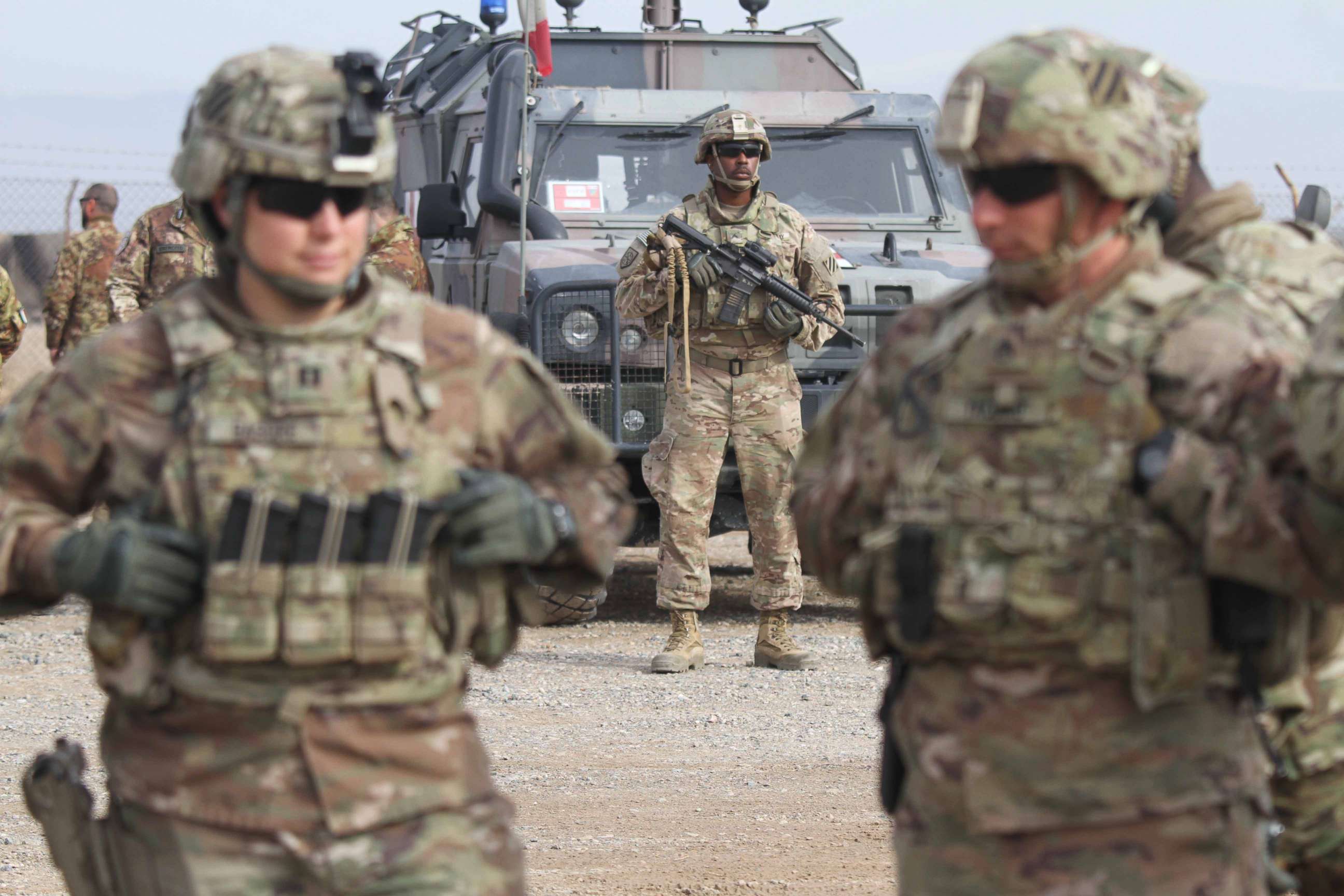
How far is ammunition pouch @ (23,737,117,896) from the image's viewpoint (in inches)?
112

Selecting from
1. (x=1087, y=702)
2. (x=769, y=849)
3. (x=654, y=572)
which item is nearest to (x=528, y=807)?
(x=769, y=849)

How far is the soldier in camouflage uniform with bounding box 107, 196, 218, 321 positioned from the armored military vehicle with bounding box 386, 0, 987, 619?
91 cm

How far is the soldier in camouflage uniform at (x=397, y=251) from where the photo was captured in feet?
26.1

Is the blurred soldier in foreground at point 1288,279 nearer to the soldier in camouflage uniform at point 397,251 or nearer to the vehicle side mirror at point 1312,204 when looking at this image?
the vehicle side mirror at point 1312,204

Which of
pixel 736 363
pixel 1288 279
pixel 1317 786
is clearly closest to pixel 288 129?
pixel 1288 279

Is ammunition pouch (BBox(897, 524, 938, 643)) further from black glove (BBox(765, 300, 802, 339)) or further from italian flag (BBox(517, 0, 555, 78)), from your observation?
italian flag (BBox(517, 0, 555, 78))

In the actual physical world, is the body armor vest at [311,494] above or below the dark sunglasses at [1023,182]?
below

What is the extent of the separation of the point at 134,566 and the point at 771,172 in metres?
6.72

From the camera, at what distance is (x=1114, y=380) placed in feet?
8.47

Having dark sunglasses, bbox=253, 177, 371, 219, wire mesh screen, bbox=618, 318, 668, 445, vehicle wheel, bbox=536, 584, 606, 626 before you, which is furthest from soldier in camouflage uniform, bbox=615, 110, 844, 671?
dark sunglasses, bbox=253, 177, 371, 219

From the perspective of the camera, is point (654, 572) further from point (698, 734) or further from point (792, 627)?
point (698, 734)

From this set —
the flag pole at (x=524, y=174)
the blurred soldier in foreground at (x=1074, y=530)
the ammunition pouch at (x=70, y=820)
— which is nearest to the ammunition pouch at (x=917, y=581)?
the blurred soldier in foreground at (x=1074, y=530)

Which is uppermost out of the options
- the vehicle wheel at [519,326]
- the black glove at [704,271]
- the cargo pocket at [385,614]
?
the black glove at [704,271]

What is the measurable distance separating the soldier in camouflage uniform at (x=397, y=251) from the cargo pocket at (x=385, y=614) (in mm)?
5197
